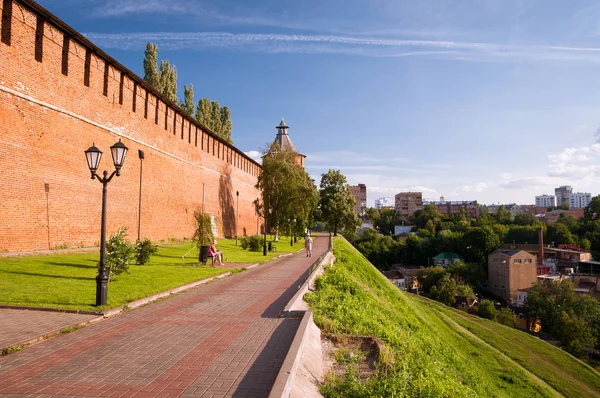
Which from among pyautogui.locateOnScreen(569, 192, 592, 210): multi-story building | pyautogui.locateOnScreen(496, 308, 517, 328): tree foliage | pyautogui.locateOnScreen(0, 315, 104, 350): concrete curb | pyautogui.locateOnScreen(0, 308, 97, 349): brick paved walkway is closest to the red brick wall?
pyautogui.locateOnScreen(0, 308, 97, 349): brick paved walkway

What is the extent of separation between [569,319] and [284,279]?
35440 millimetres

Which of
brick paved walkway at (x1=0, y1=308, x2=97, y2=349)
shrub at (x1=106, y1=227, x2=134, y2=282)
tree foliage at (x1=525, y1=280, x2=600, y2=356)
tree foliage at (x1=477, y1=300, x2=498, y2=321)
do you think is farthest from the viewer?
tree foliage at (x1=477, y1=300, x2=498, y2=321)

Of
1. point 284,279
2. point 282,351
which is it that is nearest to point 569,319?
point 284,279

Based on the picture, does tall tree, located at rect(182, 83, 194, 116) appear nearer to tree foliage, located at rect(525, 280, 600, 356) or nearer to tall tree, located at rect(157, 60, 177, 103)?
tall tree, located at rect(157, 60, 177, 103)

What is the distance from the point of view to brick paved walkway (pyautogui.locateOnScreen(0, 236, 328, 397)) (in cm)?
418

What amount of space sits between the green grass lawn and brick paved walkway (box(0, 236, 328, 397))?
145 cm

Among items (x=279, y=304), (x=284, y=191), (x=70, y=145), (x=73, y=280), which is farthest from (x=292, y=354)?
(x=284, y=191)

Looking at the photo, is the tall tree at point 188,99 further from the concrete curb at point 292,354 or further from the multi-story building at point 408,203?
the multi-story building at point 408,203

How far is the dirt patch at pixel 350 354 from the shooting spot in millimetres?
5477

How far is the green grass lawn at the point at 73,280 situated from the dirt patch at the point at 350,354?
439 centimetres

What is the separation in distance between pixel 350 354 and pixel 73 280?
25.2ft

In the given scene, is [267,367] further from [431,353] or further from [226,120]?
[226,120]

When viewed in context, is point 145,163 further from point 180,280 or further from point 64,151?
point 180,280

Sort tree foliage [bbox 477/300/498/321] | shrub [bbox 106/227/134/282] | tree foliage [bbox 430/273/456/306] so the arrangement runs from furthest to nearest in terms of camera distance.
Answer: tree foliage [bbox 430/273/456/306], tree foliage [bbox 477/300/498/321], shrub [bbox 106/227/134/282]
